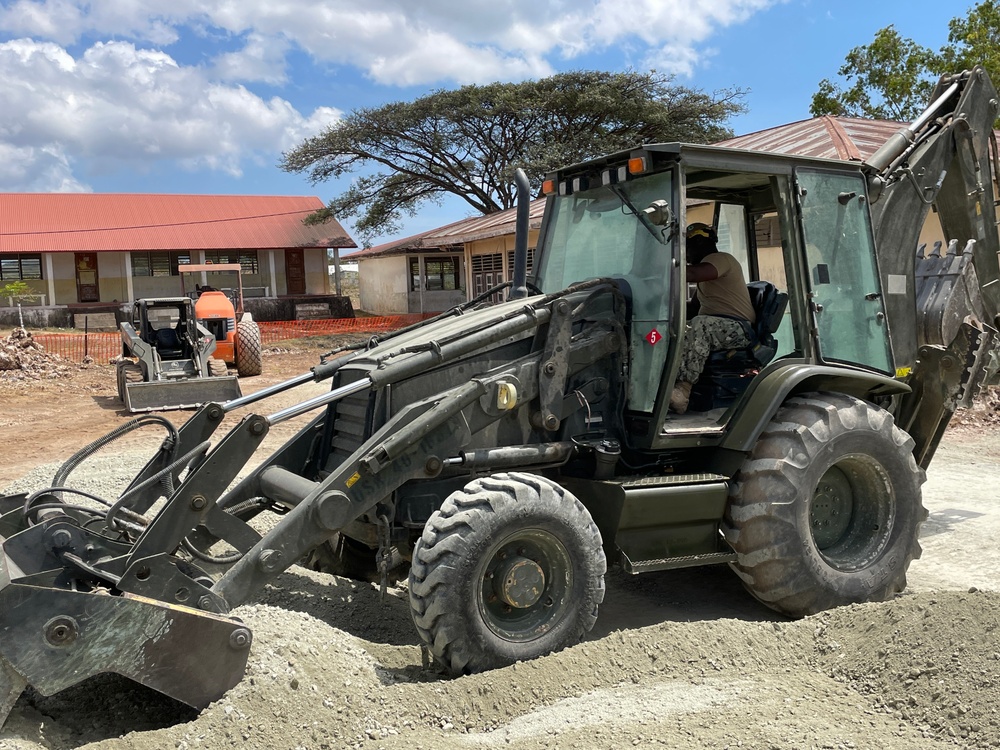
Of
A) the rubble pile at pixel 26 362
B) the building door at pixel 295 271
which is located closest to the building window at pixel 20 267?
the building door at pixel 295 271

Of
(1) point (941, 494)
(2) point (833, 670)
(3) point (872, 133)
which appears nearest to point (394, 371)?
(2) point (833, 670)

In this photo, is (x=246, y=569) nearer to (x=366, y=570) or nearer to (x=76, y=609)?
(x=76, y=609)

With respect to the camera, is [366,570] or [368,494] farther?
[366,570]

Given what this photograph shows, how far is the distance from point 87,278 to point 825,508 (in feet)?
114

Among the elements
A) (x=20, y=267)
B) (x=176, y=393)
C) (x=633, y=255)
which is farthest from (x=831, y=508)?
(x=20, y=267)

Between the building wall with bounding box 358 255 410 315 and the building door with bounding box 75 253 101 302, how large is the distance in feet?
36.4

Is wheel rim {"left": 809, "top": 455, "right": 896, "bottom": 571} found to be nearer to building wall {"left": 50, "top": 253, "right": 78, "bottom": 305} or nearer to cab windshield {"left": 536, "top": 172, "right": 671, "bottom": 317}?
cab windshield {"left": 536, "top": 172, "right": 671, "bottom": 317}

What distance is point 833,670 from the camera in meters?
4.18

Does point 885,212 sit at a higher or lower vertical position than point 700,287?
higher

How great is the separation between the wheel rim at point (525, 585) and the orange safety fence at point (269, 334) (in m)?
18.7

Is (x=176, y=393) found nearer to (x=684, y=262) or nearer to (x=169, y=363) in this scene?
(x=169, y=363)

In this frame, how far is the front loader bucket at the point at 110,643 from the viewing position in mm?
3568

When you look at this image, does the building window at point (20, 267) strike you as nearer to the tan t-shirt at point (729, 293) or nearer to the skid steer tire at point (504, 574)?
the tan t-shirt at point (729, 293)

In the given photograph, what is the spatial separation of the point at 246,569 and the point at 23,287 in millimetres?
31590
